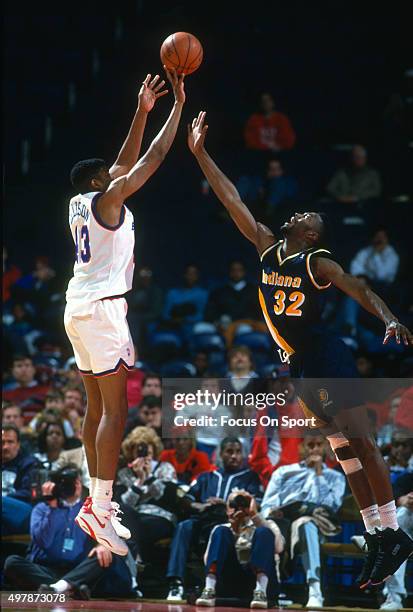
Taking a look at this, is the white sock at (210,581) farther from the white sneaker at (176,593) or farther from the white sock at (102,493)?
the white sock at (102,493)

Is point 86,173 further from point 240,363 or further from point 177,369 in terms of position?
point 177,369

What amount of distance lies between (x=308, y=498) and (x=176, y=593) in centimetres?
134

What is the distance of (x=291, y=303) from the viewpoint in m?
7.57

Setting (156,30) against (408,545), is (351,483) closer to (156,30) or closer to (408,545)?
(408,545)

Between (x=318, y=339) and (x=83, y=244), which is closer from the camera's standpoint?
(x=83, y=244)

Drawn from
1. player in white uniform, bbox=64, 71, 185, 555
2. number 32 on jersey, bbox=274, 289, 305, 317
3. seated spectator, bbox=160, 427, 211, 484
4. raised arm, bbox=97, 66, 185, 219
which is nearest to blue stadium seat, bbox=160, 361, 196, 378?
seated spectator, bbox=160, 427, 211, 484

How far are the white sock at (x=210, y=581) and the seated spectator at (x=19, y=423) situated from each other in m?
2.12

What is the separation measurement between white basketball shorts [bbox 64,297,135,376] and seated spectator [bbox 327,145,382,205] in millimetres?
5795

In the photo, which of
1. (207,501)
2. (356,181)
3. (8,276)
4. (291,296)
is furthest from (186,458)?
(356,181)

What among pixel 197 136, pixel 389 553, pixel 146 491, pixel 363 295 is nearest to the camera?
pixel 363 295

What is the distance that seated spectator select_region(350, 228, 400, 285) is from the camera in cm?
1109

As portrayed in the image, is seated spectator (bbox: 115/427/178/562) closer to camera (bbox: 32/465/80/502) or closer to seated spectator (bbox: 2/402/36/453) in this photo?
camera (bbox: 32/465/80/502)

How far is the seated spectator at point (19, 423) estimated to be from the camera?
33.3 feet

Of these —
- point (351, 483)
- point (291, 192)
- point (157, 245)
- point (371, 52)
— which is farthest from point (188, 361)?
point (371, 52)
